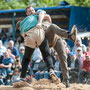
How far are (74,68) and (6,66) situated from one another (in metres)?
2.42

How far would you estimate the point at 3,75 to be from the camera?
10977mm

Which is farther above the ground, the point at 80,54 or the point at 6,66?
the point at 80,54

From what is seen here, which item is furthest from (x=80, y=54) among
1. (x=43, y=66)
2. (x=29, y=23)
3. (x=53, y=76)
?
(x=29, y=23)

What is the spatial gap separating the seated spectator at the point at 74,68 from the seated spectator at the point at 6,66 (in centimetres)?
215

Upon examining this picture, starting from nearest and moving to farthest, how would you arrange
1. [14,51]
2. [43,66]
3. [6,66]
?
[6,66] → [43,66] → [14,51]

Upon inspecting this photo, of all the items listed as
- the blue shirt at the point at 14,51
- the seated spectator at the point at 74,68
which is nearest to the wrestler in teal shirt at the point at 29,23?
the seated spectator at the point at 74,68

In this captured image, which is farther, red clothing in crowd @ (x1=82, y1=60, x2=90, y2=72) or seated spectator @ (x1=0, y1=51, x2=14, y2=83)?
seated spectator @ (x1=0, y1=51, x2=14, y2=83)

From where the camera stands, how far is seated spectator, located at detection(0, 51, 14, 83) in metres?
11.0

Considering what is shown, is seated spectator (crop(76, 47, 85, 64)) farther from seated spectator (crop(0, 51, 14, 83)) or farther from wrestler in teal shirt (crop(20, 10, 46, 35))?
wrestler in teal shirt (crop(20, 10, 46, 35))

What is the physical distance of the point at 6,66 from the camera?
11.0 m

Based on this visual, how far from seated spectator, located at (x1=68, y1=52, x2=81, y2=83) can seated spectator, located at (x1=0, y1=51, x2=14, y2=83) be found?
215 cm

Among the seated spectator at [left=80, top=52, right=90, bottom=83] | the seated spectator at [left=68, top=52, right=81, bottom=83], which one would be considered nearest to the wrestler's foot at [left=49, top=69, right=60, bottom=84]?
the seated spectator at [left=80, top=52, right=90, bottom=83]

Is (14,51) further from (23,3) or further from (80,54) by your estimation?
(23,3)

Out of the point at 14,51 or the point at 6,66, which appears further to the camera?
the point at 14,51
